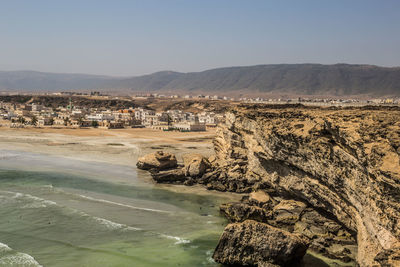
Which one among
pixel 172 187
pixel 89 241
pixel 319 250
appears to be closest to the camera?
pixel 319 250

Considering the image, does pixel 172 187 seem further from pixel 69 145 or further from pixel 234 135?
pixel 69 145

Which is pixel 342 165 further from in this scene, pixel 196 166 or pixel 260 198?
pixel 196 166

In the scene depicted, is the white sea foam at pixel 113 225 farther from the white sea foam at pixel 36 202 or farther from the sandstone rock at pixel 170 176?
the sandstone rock at pixel 170 176

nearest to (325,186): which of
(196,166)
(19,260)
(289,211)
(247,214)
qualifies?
(289,211)

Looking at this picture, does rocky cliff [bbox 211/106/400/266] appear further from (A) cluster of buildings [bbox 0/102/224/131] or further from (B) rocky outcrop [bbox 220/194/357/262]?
(A) cluster of buildings [bbox 0/102/224/131]

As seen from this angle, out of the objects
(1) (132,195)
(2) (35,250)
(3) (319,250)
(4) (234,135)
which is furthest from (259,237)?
(4) (234,135)

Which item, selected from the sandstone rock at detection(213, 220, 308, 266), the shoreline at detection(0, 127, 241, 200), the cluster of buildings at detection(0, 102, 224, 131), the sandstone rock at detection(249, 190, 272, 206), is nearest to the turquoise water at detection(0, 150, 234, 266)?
the sandstone rock at detection(213, 220, 308, 266)
